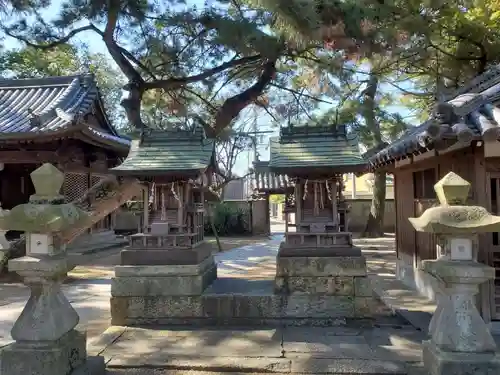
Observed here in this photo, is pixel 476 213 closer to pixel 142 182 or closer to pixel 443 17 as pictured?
pixel 142 182

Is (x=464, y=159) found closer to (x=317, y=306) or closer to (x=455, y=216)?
(x=455, y=216)

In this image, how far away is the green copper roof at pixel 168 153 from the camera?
7.15 metres

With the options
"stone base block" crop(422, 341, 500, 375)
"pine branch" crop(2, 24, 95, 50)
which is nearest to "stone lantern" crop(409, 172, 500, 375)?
"stone base block" crop(422, 341, 500, 375)

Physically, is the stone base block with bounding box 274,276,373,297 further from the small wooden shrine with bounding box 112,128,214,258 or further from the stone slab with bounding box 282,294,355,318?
the small wooden shrine with bounding box 112,128,214,258

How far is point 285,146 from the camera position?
7.64 metres

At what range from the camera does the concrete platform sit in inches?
208

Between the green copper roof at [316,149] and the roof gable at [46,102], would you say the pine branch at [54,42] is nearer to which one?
the roof gable at [46,102]

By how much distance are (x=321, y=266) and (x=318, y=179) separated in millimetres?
1443

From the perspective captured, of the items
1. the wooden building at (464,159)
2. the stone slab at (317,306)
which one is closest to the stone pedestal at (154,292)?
the stone slab at (317,306)

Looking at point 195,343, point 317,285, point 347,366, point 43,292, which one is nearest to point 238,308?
point 195,343

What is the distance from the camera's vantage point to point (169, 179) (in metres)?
7.43

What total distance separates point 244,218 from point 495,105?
72.1 ft

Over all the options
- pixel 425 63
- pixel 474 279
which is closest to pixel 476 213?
pixel 474 279

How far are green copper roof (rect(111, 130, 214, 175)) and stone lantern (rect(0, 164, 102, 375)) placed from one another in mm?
2324
